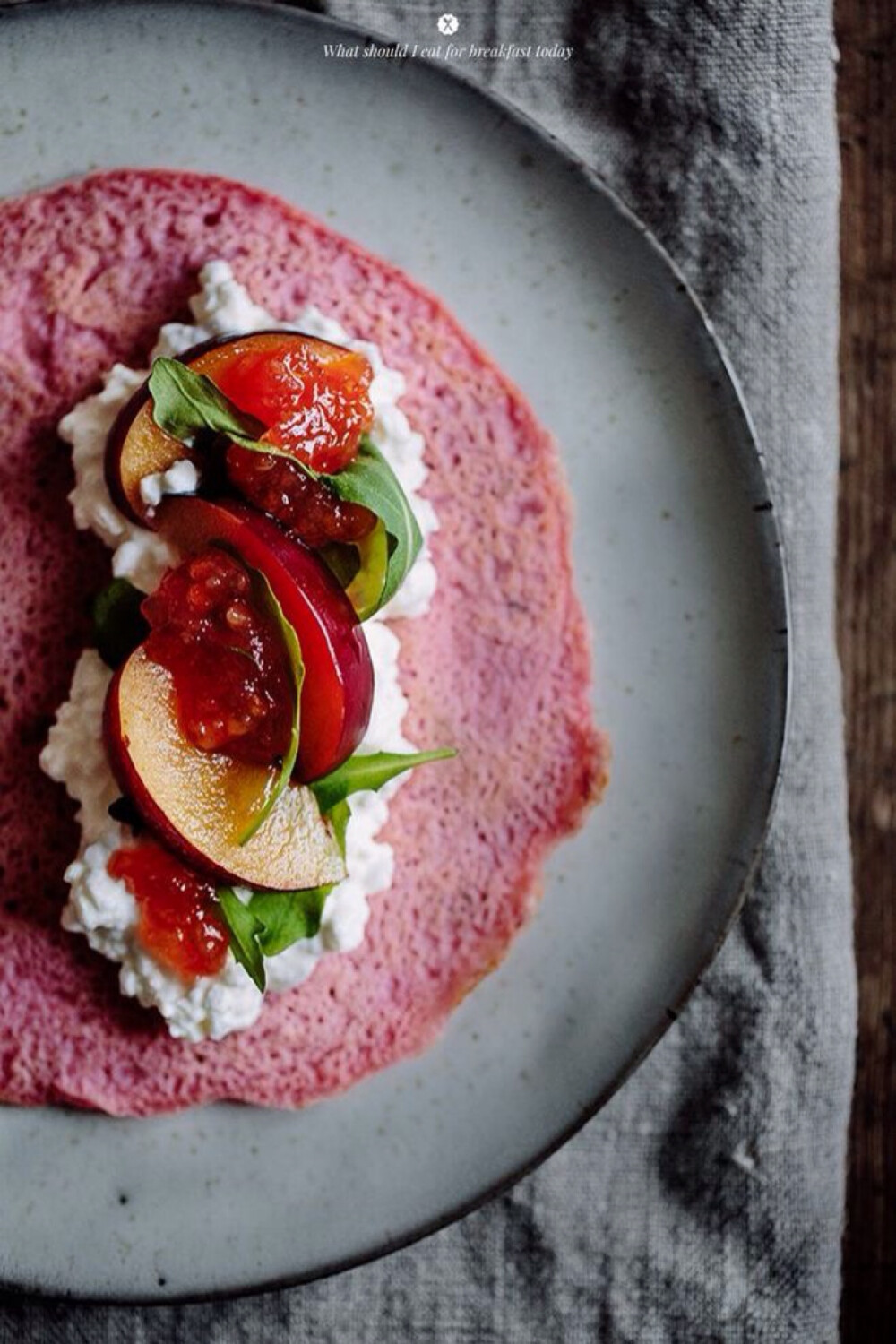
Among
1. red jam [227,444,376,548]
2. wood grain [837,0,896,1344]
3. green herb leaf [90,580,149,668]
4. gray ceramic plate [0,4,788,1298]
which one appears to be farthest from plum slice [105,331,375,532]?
wood grain [837,0,896,1344]

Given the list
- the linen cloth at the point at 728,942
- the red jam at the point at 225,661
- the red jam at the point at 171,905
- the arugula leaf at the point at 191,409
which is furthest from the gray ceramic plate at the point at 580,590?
the red jam at the point at 225,661

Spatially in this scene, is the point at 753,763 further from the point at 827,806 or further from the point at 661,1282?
the point at 661,1282

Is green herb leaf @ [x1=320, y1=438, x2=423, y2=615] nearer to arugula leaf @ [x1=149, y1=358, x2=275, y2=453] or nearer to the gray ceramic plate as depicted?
arugula leaf @ [x1=149, y1=358, x2=275, y2=453]

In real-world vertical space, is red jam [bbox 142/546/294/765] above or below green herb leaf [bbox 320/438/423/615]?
below

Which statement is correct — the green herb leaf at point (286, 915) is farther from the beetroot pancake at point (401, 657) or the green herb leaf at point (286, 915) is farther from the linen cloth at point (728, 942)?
the linen cloth at point (728, 942)

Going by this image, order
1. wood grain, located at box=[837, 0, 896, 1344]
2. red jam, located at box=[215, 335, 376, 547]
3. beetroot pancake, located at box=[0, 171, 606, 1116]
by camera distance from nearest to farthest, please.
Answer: red jam, located at box=[215, 335, 376, 547], beetroot pancake, located at box=[0, 171, 606, 1116], wood grain, located at box=[837, 0, 896, 1344]

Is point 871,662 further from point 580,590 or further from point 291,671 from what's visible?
point 291,671
